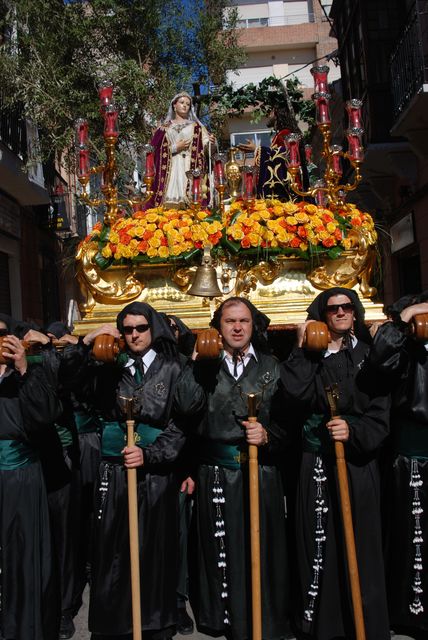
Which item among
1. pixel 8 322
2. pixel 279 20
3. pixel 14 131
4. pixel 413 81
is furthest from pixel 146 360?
pixel 279 20

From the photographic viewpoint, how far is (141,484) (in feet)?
11.1

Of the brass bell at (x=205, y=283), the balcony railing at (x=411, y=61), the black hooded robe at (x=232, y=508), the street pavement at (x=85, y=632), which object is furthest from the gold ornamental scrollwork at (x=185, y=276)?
the balcony railing at (x=411, y=61)

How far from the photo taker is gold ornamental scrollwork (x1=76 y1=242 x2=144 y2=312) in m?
4.70

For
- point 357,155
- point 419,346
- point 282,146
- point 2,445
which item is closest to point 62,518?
point 2,445

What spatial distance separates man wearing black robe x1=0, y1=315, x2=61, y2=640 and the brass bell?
116cm

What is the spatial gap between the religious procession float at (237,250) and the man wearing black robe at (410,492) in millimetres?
1147

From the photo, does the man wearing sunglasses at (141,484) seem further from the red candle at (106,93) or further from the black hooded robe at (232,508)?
the red candle at (106,93)

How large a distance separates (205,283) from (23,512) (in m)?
1.70

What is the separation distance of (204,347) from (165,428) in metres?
0.65

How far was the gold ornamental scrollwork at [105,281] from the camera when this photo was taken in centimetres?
470

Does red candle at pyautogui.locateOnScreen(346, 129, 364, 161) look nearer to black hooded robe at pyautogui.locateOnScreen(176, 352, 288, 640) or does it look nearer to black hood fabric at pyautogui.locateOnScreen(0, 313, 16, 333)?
black hooded robe at pyautogui.locateOnScreen(176, 352, 288, 640)

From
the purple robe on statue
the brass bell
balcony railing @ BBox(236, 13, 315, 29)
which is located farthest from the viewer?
balcony railing @ BBox(236, 13, 315, 29)

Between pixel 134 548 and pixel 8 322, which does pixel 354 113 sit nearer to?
pixel 8 322

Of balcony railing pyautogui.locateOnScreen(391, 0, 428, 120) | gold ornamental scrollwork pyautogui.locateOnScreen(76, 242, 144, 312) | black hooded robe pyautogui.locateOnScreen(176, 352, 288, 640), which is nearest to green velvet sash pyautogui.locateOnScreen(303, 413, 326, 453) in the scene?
black hooded robe pyautogui.locateOnScreen(176, 352, 288, 640)
